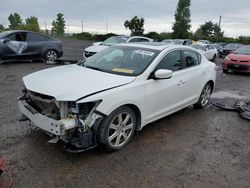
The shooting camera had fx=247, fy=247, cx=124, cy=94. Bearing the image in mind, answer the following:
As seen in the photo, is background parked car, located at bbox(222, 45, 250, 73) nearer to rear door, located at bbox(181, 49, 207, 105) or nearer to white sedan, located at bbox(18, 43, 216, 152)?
rear door, located at bbox(181, 49, 207, 105)

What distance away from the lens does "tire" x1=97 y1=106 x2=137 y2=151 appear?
11.2 ft

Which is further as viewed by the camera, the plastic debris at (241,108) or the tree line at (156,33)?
the tree line at (156,33)

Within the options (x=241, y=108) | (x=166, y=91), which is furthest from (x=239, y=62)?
(x=166, y=91)

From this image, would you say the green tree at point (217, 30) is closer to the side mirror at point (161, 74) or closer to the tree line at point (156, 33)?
the tree line at point (156, 33)

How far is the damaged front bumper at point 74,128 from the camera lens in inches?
123

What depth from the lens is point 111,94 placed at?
11.2 ft

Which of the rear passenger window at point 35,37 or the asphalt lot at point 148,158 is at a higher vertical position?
the rear passenger window at point 35,37

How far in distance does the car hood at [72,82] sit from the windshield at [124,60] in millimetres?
225

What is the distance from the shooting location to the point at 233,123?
204 inches

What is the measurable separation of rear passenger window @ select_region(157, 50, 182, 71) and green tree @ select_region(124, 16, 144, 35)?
38.2 m

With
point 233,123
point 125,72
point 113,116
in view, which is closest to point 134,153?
point 113,116

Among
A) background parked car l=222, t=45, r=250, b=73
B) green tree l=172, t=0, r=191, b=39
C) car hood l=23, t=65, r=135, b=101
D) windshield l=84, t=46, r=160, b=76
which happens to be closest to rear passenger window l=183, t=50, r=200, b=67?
windshield l=84, t=46, r=160, b=76

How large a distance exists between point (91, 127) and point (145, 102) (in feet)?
3.46

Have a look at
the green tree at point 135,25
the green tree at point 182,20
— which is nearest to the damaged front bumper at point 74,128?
the green tree at point 135,25
